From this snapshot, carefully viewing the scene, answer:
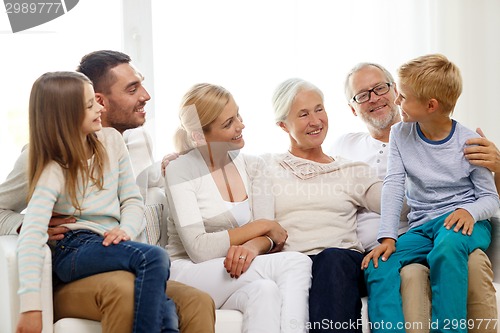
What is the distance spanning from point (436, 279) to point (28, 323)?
3.98 feet

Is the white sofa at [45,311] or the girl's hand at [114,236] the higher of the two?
the girl's hand at [114,236]

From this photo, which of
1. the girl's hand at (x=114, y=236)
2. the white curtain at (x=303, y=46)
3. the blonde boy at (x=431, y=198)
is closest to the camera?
the girl's hand at (x=114, y=236)

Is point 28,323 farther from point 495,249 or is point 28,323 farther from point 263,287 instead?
point 495,249

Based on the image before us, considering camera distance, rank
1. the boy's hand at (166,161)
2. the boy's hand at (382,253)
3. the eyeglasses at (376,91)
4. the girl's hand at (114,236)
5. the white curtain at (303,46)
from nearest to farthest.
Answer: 1. the girl's hand at (114,236)
2. the boy's hand at (382,253)
3. the boy's hand at (166,161)
4. the eyeglasses at (376,91)
5. the white curtain at (303,46)

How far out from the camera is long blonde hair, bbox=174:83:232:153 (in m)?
2.51

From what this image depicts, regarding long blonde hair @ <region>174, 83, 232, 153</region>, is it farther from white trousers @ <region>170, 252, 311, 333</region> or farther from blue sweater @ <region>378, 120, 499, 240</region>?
blue sweater @ <region>378, 120, 499, 240</region>

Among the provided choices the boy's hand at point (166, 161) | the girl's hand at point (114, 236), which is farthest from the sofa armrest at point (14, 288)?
the boy's hand at point (166, 161)

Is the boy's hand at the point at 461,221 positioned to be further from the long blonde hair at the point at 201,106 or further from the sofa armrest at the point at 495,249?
the long blonde hair at the point at 201,106

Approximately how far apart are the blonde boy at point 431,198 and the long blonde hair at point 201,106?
24.9 inches

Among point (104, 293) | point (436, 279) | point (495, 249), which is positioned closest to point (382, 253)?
point (436, 279)

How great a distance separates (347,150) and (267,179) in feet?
1.55

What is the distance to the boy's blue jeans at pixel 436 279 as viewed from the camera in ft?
6.97

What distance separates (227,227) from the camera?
98.0 inches

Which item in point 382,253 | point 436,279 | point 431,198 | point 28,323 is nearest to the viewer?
point 28,323
